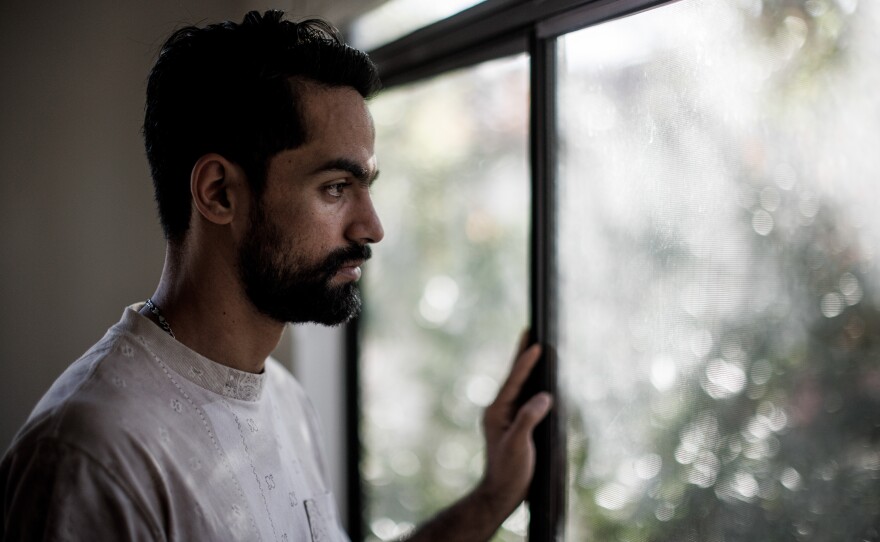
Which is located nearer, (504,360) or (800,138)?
(800,138)

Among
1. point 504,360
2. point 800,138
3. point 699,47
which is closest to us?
point 800,138

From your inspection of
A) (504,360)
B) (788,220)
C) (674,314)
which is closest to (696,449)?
(674,314)

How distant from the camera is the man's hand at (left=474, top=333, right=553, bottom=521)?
1171 mm

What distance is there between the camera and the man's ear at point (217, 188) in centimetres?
101

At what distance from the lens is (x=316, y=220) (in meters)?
1.03

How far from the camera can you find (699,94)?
937 mm

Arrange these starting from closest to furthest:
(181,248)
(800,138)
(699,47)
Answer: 1. (800,138)
2. (699,47)
3. (181,248)

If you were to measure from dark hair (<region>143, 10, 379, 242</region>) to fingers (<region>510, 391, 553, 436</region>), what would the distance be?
58 cm

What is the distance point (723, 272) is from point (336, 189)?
0.58 meters

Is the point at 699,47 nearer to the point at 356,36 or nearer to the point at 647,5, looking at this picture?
the point at 647,5

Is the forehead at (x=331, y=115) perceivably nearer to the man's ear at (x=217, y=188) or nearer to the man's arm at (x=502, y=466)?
the man's ear at (x=217, y=188)

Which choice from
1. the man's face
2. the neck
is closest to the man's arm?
the man's face

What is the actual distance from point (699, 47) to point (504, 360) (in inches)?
32.8

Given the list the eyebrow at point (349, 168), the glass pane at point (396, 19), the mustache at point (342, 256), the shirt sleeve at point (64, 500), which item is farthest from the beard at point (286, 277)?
the glass pane at point (396, 19)
